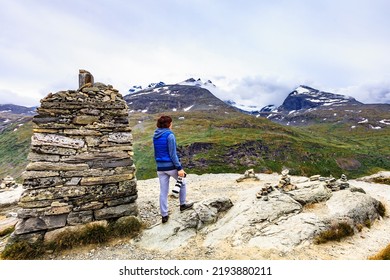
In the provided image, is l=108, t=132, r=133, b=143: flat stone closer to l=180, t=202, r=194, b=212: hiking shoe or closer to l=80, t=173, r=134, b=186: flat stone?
l=80, t=173, r=134, b=186: flat stone

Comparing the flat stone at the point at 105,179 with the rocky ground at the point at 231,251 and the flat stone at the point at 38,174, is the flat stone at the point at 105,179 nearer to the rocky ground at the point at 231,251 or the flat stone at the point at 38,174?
the flat stone at the point at 38,174

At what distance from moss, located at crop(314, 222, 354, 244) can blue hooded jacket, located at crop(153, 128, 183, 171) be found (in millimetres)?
5658

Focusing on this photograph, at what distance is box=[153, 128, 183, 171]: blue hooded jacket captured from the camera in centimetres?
1014

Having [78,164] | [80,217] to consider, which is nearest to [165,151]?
[78,164]

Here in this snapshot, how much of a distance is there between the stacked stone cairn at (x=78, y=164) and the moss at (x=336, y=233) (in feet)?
24.1

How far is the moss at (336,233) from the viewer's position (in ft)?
30.7

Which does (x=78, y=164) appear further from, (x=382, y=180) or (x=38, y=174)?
(x=382, y=180)

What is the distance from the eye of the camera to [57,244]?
31.6ft

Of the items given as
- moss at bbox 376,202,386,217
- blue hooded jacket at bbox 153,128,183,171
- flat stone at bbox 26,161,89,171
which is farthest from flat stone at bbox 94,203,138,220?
moss at bbox 376,202,386,217

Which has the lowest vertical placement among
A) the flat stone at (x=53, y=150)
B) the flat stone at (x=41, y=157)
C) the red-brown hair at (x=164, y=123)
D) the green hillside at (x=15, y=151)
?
the green hillside at (x=15, y=151)

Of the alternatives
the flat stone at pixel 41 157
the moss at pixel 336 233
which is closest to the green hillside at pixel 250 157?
the flat stone at pixel 41 157

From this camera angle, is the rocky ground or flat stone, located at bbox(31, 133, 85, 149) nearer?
the rocky ground

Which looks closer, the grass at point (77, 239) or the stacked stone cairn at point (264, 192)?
the grass at point (77, 239)

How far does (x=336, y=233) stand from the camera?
379 inches
